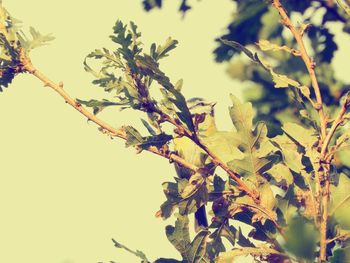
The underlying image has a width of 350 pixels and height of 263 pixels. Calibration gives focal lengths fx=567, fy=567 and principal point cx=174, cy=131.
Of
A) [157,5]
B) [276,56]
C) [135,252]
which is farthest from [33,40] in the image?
[157,5]

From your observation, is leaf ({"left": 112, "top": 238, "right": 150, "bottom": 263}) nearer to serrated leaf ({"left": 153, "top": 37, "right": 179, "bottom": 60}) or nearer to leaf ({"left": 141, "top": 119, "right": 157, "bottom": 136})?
leaf ({"left": 141, "top": 119, "right": 157, "bottom": 136})

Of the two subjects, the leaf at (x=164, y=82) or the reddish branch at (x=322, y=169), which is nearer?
the reddish branch at (x=322, y=169)

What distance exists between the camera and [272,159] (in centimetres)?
193

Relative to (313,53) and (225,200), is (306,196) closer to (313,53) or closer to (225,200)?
(225,200)

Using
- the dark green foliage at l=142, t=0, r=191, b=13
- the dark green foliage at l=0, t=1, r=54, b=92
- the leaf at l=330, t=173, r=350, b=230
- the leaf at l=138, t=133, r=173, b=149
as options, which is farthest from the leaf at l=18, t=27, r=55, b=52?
the dark green foliage at l=142, t=0, r=191, b=13

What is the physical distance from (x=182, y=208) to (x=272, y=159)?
1.16 ft

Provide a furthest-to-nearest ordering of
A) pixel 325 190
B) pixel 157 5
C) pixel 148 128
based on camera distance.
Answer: pixel 157 5, pixel 148 128, pixel 325 190

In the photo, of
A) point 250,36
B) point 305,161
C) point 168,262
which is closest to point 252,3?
point 250,36

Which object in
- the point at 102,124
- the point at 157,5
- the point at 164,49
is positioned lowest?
the point at 102,124

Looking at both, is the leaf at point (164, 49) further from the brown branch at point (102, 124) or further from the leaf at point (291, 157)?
the leaf at point (291, 157)

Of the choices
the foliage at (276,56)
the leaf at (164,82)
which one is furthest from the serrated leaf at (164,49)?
the foliage at (276,56)

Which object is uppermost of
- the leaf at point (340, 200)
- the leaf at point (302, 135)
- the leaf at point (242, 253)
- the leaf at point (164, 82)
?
the leaf at point (164, 82)

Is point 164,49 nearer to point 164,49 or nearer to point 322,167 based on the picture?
point 164,49

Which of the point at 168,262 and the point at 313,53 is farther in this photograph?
the point at 313,53
